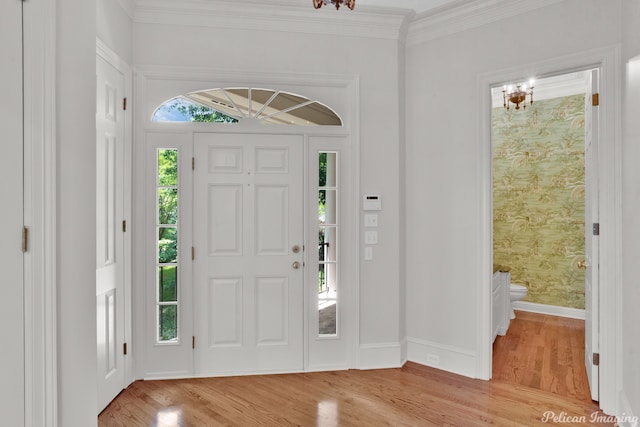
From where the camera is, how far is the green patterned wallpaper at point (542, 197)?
4797mm

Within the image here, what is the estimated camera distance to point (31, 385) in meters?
1.31

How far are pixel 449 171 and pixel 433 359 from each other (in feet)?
5.30

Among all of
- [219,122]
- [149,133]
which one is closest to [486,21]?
[219,122]

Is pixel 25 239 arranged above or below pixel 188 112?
below

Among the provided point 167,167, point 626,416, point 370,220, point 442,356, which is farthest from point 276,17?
point 626,416

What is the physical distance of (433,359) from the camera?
10.9 ft

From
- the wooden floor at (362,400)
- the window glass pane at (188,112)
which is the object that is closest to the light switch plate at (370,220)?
the wooden floor at (362,400)

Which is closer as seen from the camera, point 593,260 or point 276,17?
point 593,260

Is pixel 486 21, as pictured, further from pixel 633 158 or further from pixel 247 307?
pixel 247 307

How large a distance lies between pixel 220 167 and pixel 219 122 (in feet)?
1.20

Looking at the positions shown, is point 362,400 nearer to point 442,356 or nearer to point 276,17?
point 442,356

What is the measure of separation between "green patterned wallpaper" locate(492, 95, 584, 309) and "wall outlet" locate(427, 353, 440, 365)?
2499mm

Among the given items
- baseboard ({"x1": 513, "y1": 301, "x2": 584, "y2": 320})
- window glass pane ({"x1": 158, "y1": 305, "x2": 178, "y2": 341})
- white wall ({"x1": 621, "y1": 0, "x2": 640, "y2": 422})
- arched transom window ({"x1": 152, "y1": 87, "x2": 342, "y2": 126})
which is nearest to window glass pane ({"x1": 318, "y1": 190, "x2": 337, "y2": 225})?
arched transom window ({"x1": 152, "y1": 87, "x2": 342, "y2": 126})

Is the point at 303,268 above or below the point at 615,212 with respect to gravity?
below
